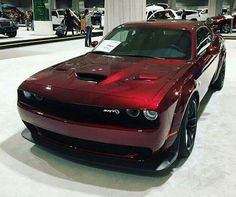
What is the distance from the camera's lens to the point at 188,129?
9.46 feet

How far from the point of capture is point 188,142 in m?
2.86

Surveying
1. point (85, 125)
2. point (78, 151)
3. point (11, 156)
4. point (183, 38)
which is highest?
point (183, 38)

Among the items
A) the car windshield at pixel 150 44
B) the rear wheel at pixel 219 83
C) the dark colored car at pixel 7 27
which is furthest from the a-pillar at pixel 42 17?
the car windshield at pixel 150 44

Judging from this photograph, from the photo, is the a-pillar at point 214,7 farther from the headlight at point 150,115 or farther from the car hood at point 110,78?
the headlight at point 150,115

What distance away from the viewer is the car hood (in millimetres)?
2395

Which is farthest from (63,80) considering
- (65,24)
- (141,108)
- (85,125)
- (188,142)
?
(65,24)

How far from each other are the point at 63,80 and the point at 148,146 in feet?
3.12

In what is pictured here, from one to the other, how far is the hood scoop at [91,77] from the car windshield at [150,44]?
2.73 ft

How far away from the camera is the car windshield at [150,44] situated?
3.37m

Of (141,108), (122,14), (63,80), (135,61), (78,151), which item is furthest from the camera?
(122,14)

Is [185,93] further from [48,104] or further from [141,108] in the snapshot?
[48,104]

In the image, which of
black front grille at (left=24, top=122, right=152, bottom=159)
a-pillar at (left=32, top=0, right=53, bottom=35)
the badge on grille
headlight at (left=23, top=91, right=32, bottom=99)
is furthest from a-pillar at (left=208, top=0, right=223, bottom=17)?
the badge on grille

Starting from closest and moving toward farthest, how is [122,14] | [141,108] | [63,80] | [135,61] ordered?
[141,108]
[63,80]
[135,61]
[122,14]

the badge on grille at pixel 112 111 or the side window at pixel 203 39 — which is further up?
the side window at pixel 203 39
